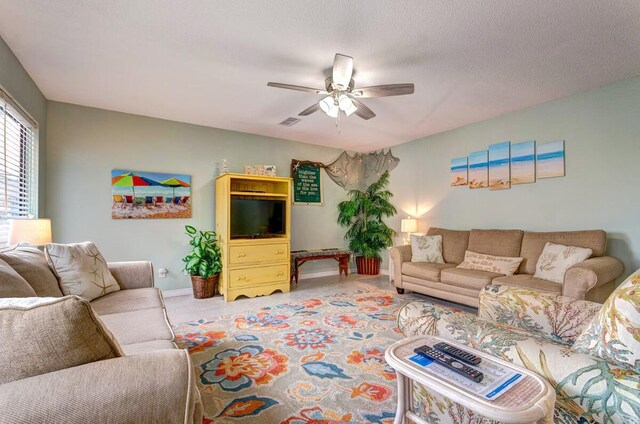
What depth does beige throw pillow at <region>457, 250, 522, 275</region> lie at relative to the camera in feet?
10.9

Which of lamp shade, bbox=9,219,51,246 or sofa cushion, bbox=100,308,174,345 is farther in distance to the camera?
lamp shade, bbox=9,219,51,246

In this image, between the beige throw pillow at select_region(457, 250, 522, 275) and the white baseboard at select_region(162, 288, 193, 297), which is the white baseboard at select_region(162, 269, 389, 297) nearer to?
the white baseboard at select_region(162, 288, 193, 297)

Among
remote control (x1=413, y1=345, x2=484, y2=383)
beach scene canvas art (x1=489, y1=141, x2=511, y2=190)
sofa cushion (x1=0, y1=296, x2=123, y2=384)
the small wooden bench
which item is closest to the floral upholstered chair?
remote control (x1=413, y1=345, x2=484, y2=383)

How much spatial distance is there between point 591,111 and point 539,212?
118 cm

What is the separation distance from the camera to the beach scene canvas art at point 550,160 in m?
3.39

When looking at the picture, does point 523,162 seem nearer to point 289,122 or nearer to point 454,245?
point 454,245

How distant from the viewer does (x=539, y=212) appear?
3.58m

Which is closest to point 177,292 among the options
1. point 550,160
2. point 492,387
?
point 492,387

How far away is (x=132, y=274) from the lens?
103 inches

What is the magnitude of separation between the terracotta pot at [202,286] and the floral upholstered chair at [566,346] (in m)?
3.11

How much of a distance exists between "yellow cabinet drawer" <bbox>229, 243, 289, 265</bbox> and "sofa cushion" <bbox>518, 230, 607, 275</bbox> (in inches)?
118

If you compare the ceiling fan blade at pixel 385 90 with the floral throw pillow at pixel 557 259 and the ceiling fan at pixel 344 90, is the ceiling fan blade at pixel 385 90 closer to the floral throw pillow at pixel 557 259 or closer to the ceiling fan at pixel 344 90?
the ceiling fan at pixel 344 90

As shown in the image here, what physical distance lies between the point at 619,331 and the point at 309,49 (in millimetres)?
2433

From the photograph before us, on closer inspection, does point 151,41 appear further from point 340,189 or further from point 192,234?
point 340,189
